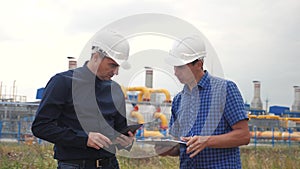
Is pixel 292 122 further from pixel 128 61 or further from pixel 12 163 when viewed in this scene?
pixel 128 61

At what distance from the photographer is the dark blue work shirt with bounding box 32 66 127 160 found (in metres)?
3.46

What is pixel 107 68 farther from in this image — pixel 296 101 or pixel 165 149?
pixel 296 101

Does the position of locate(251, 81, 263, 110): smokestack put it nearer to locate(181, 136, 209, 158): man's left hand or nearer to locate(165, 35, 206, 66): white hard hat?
locate(165, 35, 206, 66): white hard hat

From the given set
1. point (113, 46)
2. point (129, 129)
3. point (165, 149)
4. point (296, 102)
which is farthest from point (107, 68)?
point (296, 102)

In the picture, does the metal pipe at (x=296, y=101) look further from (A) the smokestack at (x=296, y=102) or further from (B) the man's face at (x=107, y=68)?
(B) the man's face at (x=107, y=68)

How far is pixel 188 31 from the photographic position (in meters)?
3.57

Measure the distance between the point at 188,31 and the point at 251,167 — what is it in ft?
20.7

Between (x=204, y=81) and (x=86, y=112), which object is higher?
(x=204, y=81)

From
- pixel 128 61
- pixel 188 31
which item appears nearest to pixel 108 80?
pixel 128 61

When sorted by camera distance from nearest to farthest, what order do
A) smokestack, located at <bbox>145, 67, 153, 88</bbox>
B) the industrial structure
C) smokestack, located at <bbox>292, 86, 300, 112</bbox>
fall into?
1. smokestack, located at <bbox>145, 67, 153, 88</bbox>
2. the industrial structure
3. smokestack, located at <bbox>292, 86, 300, 112</bbox>

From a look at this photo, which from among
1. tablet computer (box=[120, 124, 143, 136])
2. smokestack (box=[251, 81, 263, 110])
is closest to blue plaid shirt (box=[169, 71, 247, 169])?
tablet computer (box=[120, 124, 143, 136])

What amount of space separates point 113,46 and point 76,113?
1.69 feet

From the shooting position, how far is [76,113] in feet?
11.7

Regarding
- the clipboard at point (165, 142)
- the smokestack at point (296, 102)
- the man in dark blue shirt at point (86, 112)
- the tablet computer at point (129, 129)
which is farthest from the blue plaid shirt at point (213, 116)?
the smokestack at point (296, 102)
